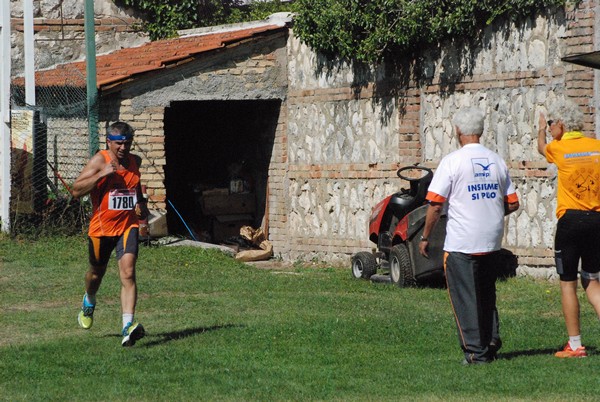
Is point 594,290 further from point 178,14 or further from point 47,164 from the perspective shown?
point 178,14

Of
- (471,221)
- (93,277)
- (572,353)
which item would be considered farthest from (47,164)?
(572,353)

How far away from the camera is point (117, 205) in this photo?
10258 mm

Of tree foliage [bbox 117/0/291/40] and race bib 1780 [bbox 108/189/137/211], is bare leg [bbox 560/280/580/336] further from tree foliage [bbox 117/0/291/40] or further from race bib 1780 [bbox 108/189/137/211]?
tree foliage [bbox 117/0/291/40]

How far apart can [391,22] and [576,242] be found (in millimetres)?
8260

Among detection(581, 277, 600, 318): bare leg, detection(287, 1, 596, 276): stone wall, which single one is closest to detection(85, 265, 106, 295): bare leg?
detection(581, 277, 600, 318): bare leg

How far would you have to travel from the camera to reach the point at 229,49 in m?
19.7

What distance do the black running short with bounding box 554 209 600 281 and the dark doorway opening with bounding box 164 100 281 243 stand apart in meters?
11.5

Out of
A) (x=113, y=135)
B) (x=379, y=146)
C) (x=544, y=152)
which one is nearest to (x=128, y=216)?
(x=113, y=135)

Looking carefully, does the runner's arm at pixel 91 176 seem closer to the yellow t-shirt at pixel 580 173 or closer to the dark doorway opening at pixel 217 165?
the yellow t-shirt at pixel 580 173

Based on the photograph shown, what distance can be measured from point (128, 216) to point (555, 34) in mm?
6684

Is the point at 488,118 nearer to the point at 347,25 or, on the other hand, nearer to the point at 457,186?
the point at 347,25

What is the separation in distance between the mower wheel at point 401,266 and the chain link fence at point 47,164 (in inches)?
256

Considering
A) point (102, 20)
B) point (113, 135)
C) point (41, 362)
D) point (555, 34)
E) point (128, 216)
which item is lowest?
point (41, 362)

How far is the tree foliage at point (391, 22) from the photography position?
15.2 m
